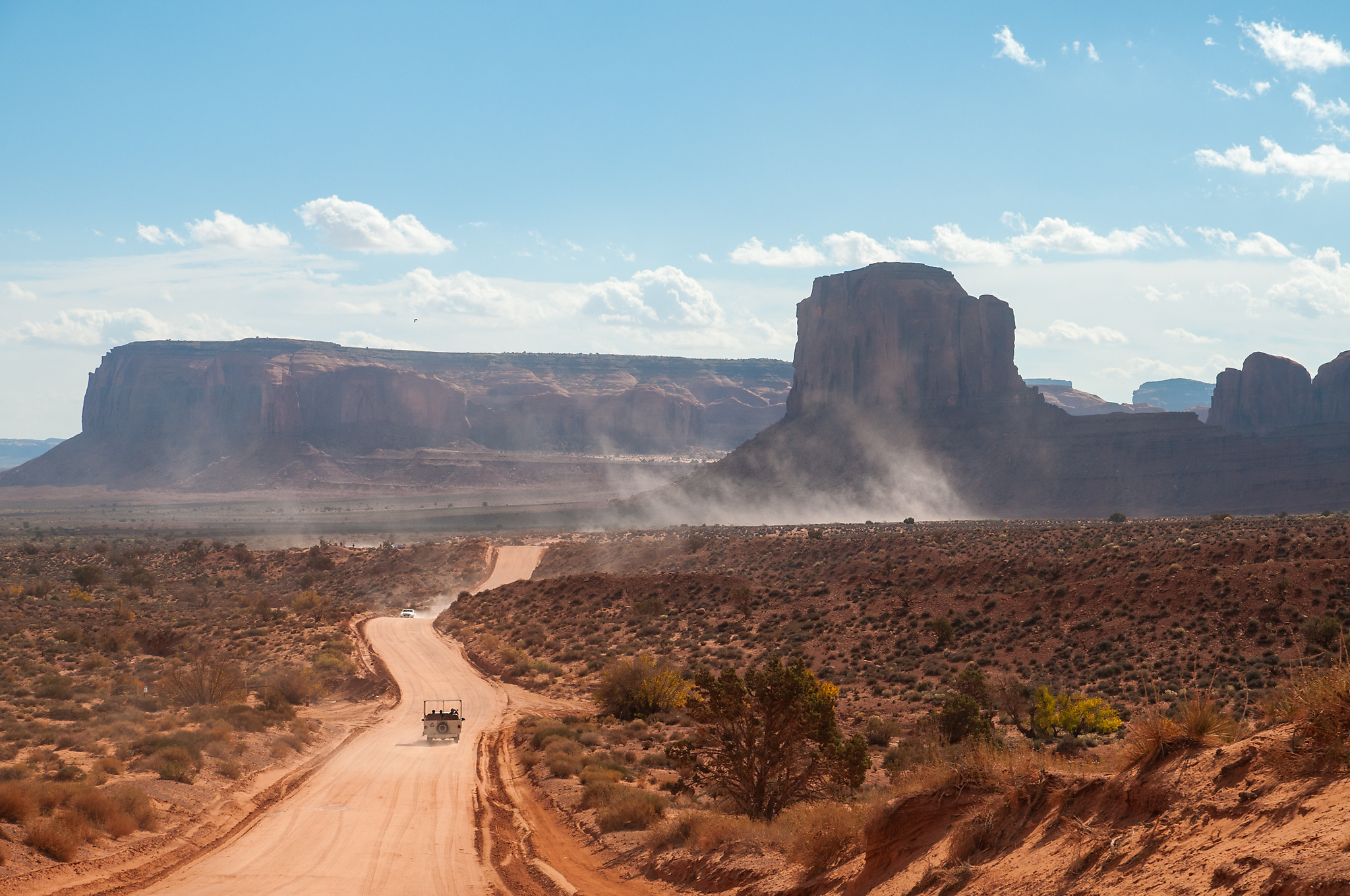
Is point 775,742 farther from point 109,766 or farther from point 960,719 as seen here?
point 109,766

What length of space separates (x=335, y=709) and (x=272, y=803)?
1358 centimetres

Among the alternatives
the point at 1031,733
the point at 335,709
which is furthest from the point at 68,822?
the point at 1031,733

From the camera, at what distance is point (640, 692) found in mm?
29625

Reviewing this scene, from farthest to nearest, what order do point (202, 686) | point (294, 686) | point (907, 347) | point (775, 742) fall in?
1. point (907, 347)
2. point (294, 686)
3. point (202, 686)
4. point (775, 742)

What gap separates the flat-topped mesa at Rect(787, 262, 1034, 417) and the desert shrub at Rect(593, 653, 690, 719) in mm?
98068

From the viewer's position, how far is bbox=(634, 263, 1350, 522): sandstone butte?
10081cm

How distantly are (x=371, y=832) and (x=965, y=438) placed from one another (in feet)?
347

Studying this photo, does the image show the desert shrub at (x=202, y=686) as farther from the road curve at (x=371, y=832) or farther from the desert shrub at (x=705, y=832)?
the desert shrub at (x=705, y=832)

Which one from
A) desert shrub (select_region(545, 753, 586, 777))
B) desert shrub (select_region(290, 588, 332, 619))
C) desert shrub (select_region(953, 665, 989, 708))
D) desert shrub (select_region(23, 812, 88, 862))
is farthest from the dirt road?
desert shrub (select_region(23, 812, 88, 862))

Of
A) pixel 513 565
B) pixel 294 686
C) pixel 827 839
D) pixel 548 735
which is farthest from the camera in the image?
pixel 513 565

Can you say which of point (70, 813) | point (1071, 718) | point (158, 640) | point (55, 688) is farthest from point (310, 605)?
point (1071, 718)

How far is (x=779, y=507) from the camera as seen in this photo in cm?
10756

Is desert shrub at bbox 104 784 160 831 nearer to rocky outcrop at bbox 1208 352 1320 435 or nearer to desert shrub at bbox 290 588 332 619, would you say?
desert shrub at bbox 290 588 332 619

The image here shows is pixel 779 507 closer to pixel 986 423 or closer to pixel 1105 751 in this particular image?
pixel 986 423
